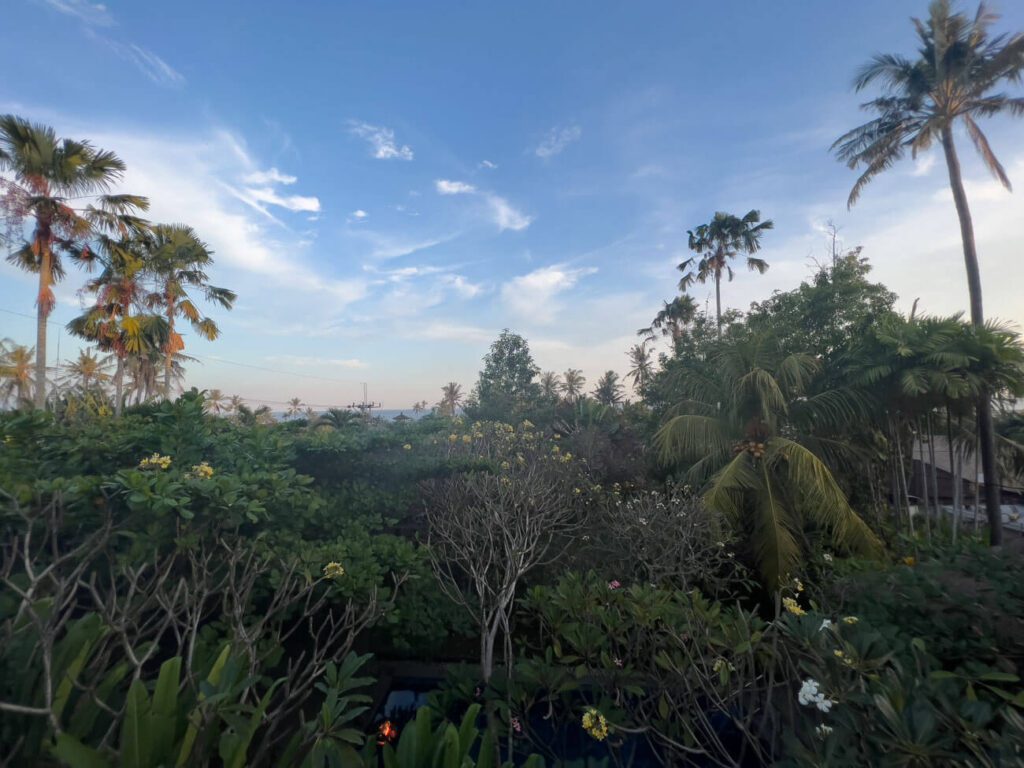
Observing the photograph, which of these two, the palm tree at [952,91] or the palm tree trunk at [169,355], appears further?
the palm tree trunk at [169,355]

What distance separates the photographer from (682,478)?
932 cm

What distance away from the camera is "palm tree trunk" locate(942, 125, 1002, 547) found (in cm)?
870

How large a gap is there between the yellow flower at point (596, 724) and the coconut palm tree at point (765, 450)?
5.37m

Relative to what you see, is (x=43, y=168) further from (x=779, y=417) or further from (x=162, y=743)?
(x=779, y=417)

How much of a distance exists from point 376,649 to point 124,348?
16338 millimetres

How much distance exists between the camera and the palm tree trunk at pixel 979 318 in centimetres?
870

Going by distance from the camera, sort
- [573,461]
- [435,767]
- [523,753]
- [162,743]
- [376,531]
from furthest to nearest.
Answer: [573,461] < [376,531] < [523,753] < [435,767] < [162,743]

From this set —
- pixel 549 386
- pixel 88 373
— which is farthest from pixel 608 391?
pixel 88 373

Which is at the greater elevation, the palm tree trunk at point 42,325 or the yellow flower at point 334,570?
the palm tree trunk at point 42,325

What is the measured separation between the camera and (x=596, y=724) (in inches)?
116

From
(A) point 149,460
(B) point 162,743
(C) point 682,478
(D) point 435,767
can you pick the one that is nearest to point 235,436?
(A) point 149,460

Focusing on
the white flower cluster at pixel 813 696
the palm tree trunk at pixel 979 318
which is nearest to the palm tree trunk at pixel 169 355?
the white flower cluster at pixel 813 696

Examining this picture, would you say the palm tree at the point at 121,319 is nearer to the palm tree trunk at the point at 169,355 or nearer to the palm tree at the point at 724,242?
the palm tree trunk at the point at 169,355

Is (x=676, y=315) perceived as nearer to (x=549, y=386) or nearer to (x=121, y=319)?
(x=549, y=386)
